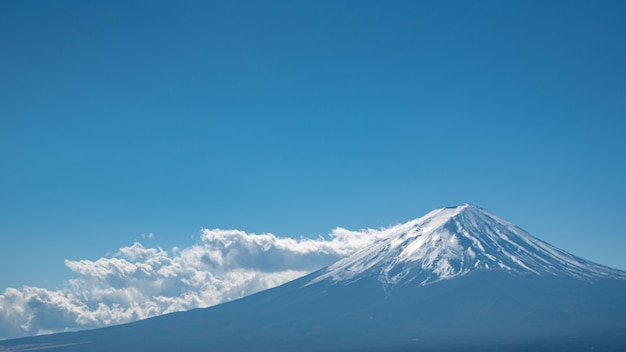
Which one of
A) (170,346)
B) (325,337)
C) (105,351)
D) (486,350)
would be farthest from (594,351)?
(105,351)

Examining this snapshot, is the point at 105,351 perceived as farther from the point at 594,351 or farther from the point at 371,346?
the point at 594,351

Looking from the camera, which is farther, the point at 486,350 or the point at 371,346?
the point at 371,346

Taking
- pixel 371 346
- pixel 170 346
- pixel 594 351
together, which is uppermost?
pixel 170 346

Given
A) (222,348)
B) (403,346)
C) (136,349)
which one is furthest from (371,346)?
(136,349)

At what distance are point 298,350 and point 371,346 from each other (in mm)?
17825

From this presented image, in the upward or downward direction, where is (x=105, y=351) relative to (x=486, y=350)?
upward

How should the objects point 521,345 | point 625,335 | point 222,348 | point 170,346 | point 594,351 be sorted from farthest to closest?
point 170,346, point 222,348, point 625,335, point 521,345, point 594,351

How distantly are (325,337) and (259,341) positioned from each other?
1880cm

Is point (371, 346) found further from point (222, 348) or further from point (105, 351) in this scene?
point (105, 351)

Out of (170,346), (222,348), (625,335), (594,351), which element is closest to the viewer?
(594,351)

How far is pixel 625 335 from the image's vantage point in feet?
536

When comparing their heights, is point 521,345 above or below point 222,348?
below

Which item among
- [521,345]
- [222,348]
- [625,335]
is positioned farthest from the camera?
[222,348]

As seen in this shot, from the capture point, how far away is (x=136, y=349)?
643 ft
